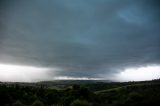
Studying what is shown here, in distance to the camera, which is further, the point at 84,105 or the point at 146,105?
the point at 84,105

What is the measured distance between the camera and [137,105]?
31.6 metres

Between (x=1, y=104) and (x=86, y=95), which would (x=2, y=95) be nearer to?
(x=1, y=104)

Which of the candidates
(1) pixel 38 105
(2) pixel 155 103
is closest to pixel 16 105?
(1) pixel 38 105

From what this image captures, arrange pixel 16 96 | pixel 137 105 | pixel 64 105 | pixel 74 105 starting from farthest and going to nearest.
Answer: pixel 16 96
pixel 64 105
pixel 74 105
pixel 137 105

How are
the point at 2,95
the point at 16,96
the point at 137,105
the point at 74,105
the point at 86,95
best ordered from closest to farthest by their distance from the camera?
the point at 137,105 < the point at 74,105 < the point at 2,95 < the point at 86,95 < the point at 16,96

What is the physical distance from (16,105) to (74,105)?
47.2 ft

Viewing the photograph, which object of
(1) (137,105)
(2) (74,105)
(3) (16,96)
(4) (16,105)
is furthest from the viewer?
(3) (16,96)

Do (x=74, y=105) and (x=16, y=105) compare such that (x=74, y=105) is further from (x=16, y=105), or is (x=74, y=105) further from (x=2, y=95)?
(x=2, y=95)

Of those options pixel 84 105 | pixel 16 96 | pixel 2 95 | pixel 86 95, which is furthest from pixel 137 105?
pixel 16 96

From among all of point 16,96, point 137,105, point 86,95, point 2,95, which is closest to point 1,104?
point 2,95

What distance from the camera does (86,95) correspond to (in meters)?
69.7

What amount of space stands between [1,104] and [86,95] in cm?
2629

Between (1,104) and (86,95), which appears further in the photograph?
(86,95)

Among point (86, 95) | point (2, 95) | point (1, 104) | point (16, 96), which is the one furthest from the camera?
point (16, 96)
